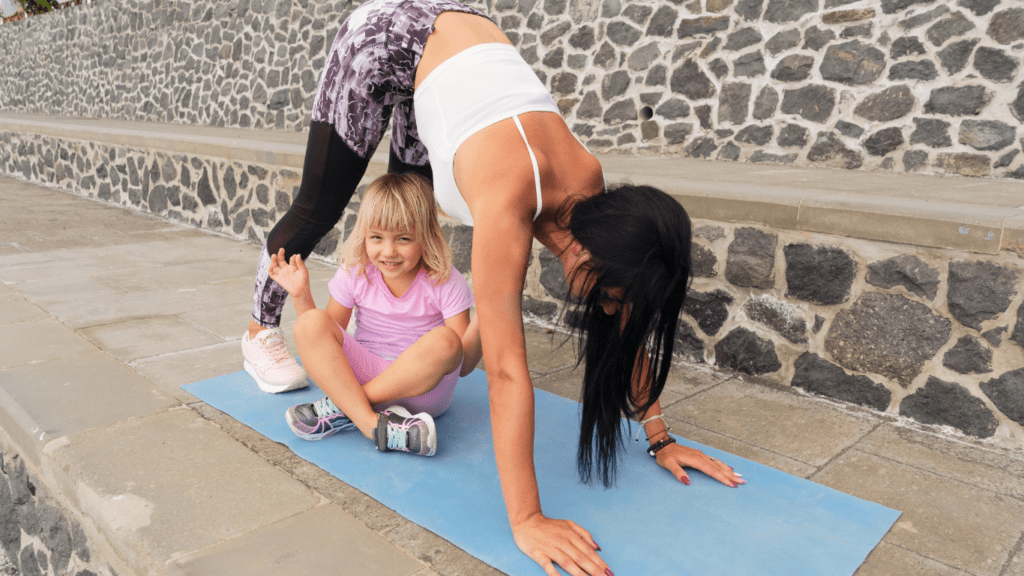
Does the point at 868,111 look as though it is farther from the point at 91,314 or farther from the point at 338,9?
the point at 338,9

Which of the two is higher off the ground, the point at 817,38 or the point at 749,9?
the point at 749,9

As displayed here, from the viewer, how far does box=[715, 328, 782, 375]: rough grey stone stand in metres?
2.28

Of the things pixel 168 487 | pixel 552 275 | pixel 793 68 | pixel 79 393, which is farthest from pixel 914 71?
pixel 79 393

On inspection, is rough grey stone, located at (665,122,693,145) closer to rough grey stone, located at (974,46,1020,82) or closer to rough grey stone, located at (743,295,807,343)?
rough grey stone, located at (974,46,1020,82)

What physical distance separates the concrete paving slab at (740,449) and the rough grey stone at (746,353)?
486 millimetres

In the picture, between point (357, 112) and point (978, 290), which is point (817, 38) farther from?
point (357, 112)

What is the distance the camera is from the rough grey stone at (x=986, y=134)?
3.19 metres

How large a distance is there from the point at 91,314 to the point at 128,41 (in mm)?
8663

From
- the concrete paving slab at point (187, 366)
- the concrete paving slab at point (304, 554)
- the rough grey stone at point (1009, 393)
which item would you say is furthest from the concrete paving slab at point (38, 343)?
the rough grey stone at point (1009, 393)

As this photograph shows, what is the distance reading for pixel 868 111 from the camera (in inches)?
142

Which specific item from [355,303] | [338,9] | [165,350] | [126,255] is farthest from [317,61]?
[355,303]

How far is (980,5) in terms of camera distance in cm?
324

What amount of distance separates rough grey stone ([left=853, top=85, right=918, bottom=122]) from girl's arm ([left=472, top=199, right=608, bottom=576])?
3045mm

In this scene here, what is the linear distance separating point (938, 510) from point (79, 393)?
2.24 metres
